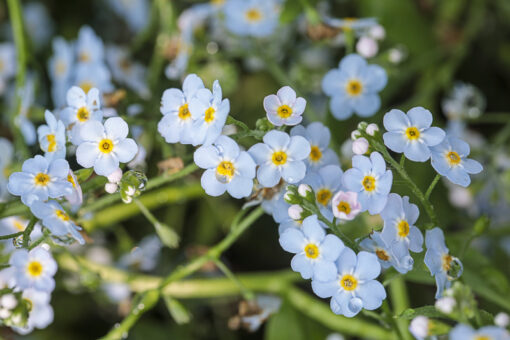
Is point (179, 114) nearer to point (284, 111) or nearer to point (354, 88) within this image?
point (284, 111)

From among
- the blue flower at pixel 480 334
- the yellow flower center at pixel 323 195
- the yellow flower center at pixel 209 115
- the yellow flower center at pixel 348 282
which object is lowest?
the yellow flower center at pixel 348 282

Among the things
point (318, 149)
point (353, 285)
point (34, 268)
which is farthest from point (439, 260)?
point (34, 268)

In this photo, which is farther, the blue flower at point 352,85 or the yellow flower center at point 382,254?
the blue flower at point 352,85

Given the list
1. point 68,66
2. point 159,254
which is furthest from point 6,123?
point 159,254

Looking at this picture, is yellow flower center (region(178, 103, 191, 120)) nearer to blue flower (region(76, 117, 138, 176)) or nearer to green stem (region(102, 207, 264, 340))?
blue flower (region(76, 117, 138, 176))

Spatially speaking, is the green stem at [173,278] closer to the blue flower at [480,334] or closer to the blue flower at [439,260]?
the blue flower at [439,260]

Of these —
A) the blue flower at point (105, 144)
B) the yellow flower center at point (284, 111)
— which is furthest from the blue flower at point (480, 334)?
the blue flower at point (105, 144)
